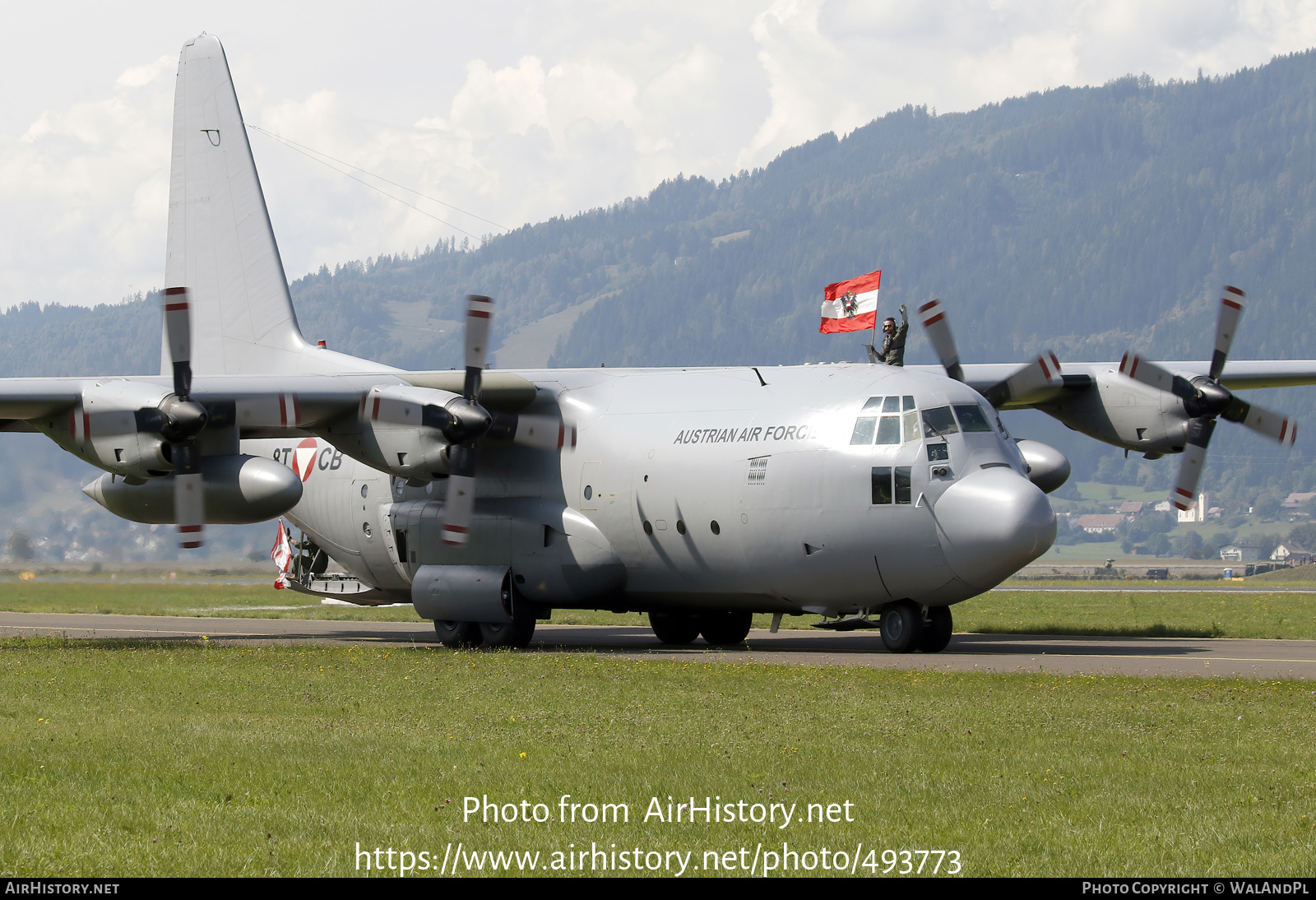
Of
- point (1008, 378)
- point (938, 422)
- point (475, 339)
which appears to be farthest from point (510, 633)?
point (1008, 378)

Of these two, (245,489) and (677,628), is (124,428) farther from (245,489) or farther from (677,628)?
(677,628)

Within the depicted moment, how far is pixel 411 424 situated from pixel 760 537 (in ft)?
18.6

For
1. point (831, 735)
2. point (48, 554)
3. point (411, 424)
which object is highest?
point (411, 424)

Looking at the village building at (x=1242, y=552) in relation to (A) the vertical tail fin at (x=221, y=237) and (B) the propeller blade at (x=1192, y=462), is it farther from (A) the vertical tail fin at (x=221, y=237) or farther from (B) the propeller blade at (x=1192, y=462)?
(A) the vertical tail fin at (x=221, y=237)

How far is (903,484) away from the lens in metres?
20.3

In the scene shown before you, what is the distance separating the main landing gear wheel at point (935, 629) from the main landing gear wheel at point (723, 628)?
15.7 ft

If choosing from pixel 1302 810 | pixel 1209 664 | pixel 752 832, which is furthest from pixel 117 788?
pixel 1209 664

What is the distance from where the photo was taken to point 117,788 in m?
10.5

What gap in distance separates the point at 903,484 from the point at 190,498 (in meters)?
10.7

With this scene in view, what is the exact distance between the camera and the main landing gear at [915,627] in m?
21.3

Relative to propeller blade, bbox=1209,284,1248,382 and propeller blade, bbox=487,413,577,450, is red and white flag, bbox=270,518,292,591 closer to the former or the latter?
propeller blade, bbox=487,413,577,450

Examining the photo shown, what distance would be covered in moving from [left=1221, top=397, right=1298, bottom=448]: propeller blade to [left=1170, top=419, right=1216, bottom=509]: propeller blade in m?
0.39
